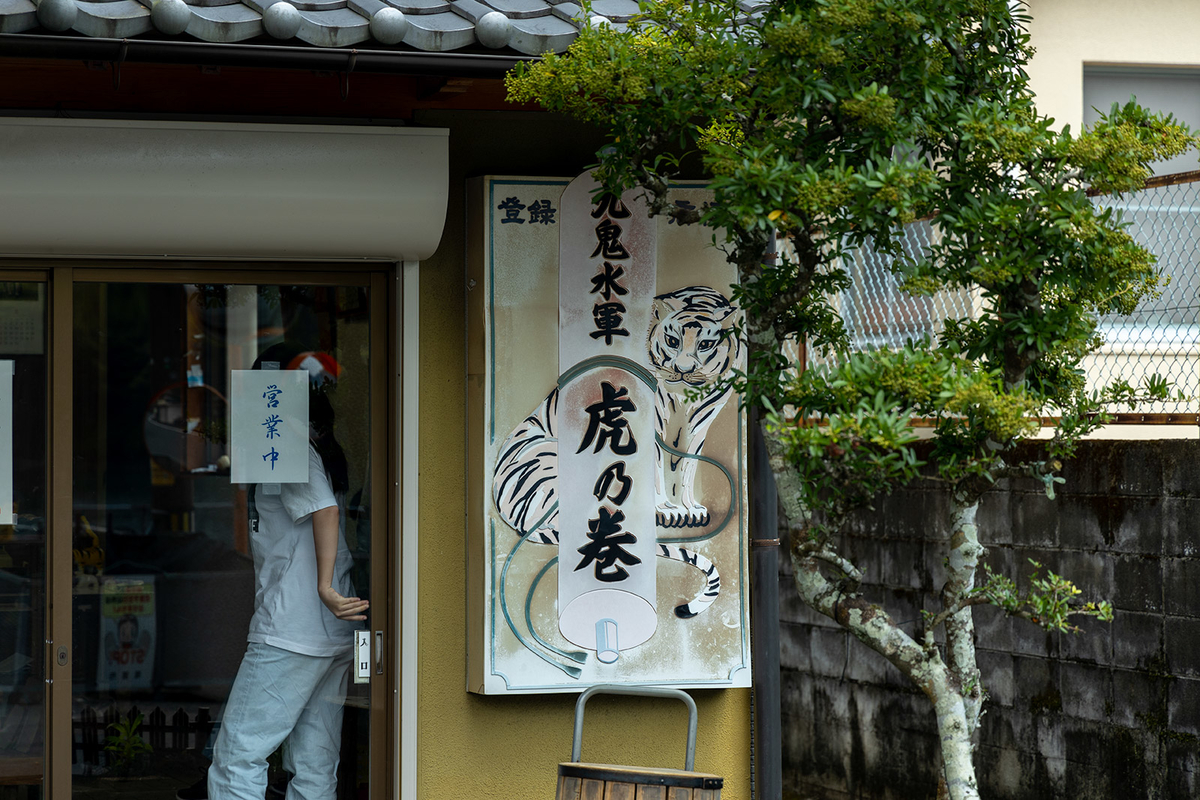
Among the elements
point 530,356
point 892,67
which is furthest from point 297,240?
point 892,67

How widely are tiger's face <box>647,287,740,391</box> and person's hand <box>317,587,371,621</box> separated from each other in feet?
5.47

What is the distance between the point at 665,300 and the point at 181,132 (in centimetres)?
211

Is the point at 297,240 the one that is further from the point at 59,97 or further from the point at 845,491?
the point at 845,491

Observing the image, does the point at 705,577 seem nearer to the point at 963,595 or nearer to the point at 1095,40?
the point at 963,595

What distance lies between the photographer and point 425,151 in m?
4.87

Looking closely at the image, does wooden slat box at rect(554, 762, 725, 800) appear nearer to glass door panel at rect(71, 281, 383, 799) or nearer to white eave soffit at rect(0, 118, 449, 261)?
glass door panel at rect(71, 281, 383, 799)

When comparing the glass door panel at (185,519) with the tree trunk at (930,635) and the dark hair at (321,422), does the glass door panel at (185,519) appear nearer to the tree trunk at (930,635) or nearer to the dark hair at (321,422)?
the dark hair at (321,422)

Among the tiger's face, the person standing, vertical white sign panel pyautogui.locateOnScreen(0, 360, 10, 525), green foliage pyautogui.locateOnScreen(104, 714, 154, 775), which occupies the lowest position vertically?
green foliage pyautogui.locateOnScreen(104, 714, 154, 775)

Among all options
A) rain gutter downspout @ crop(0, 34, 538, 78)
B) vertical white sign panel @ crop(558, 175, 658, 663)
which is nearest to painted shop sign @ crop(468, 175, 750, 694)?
vertical white sign panel @ crop(558, 175, 658, 663)

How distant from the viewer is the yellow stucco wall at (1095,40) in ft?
30.2

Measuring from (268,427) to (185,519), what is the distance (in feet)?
1.76

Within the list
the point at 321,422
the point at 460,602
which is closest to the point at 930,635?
the point at 460,602

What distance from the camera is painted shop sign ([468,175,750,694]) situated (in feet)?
16.9

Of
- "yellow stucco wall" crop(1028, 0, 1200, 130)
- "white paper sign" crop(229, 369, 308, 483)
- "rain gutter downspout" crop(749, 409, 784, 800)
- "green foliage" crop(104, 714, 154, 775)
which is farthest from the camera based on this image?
"yellow stucco wall" crop(1028, 0, 1200, 130)
